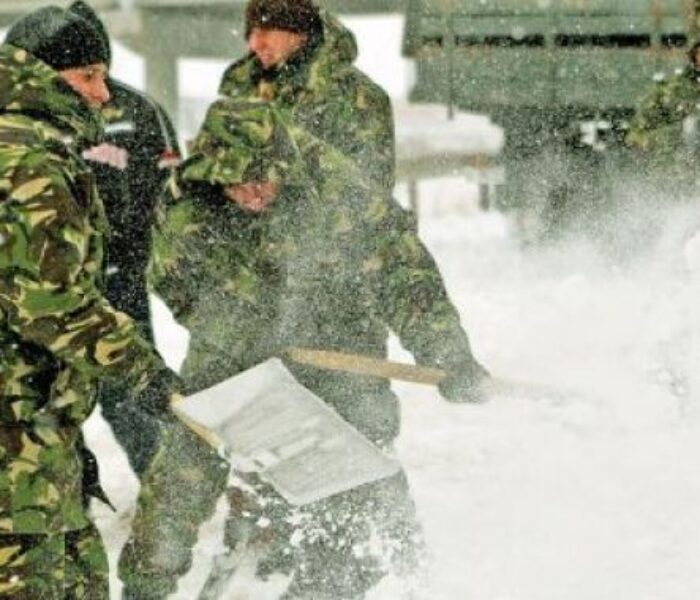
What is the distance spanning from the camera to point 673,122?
6984mm

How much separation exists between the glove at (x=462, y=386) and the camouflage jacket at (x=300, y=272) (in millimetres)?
62

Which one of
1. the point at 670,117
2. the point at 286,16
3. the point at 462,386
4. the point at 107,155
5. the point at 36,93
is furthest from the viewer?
the point at 670,117

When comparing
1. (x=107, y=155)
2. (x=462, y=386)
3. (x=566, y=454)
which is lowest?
(x=566, y=454)

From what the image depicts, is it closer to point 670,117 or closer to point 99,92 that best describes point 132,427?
point 99,92

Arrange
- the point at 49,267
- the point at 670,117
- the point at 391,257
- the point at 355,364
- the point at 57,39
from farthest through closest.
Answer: the point at 670,117, the point at 391,257, the point at 355,364, the point at 57,39, the point at 49,267

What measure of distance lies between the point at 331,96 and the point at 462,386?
116 centimetres

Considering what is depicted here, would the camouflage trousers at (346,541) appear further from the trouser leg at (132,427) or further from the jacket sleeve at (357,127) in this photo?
the jacket sleeve at (357,127)

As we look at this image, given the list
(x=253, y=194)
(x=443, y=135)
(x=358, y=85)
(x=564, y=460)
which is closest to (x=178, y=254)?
(x=253, y=194)

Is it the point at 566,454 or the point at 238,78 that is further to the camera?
the point at 566,454

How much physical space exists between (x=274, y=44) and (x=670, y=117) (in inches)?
134

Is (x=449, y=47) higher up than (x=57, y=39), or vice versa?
(x=57, y=39)

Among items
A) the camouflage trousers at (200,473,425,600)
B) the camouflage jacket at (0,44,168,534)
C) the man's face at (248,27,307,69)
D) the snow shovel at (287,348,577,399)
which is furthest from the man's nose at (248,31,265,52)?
the camouflage jacket at (0,44,168,534)

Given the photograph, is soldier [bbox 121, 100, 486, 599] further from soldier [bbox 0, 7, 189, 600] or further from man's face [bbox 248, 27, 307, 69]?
soldier [bbox 0, 7, 189, 600]

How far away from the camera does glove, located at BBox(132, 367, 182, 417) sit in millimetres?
3088
